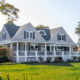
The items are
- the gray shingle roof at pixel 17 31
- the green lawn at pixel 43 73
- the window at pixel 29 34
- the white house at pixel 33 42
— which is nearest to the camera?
the green lawn at pixel 43 73

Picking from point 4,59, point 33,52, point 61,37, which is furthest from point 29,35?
point 61,37

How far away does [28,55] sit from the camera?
2973cm

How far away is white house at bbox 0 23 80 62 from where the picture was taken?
97.6ft

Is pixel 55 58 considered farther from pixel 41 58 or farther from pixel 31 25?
pixel 31 25

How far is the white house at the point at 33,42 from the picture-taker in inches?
1171

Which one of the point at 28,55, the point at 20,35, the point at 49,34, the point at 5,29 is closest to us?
the point at 28,55

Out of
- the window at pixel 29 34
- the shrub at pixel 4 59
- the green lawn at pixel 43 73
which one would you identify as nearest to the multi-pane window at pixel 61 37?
the window at pixel 29 34

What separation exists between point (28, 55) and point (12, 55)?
9.63ft

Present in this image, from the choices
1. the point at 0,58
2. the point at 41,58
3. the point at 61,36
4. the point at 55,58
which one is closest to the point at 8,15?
the point at 0,58

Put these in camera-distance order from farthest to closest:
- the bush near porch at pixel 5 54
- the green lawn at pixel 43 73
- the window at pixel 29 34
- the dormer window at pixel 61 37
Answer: the dormer window at pixel 61 37, the window at pixel 29 34, the bush near porch at pixel 5 54, the green lawn at pixel 43 73

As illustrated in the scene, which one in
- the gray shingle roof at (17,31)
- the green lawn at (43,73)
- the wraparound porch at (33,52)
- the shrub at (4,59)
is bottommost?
the green lawn at (43,73)

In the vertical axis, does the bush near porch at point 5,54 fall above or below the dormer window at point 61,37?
below

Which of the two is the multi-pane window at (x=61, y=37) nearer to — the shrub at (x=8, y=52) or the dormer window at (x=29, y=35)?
the dormer window at (x=29, y=35)

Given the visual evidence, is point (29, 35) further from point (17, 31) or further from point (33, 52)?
point (33, 52)
